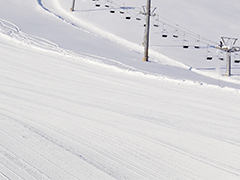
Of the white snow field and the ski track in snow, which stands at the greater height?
the ski track in snow

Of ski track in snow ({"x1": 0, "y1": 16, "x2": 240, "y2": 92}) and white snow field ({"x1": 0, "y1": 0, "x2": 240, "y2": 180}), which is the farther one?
ski track in snow ({"x1": 0, "y1": 16, "x2": 240, "y2": 92})

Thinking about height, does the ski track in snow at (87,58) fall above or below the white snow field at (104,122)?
above

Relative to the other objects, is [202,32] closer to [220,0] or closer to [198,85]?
[220,0]

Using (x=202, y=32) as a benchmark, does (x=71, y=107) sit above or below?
below

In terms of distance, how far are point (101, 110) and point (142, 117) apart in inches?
40.1

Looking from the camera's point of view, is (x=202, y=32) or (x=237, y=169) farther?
(x=202, y=32)

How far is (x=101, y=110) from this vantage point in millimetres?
7480

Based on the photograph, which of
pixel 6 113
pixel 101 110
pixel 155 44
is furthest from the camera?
pixel 155 44

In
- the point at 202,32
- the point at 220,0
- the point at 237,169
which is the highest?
the point at 220,0

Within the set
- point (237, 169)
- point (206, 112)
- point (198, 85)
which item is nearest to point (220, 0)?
point (198, 85)

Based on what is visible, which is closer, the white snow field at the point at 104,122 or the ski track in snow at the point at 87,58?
the white snow field at the point at 104,122

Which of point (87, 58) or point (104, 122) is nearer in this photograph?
point (104, 122)

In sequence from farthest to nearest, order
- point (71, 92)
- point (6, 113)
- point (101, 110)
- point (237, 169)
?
1. point (71, 92)
2. point (101, 110)
3. point (6, 113)
4. point (237, 169)

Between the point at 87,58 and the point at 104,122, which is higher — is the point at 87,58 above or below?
above
